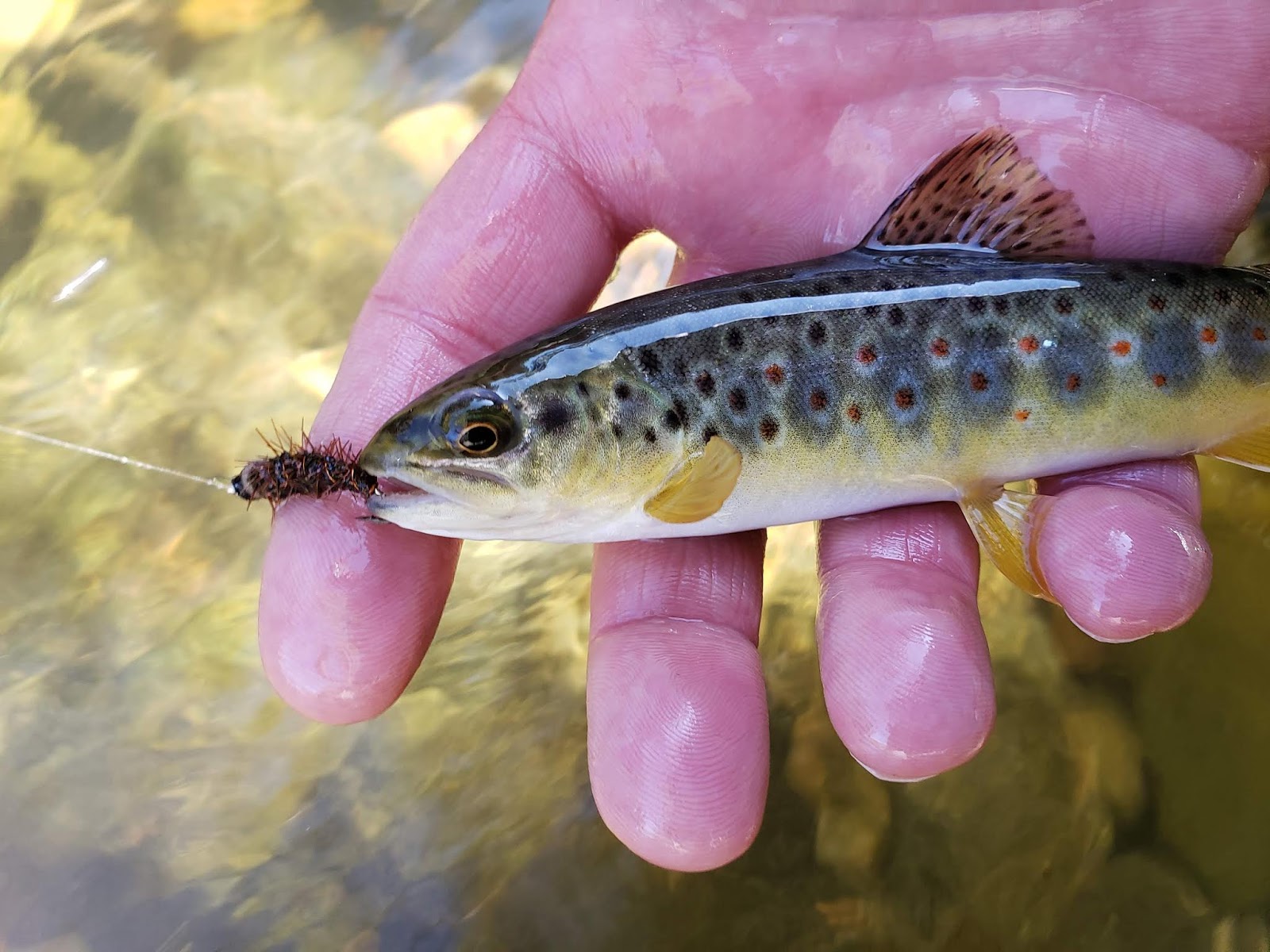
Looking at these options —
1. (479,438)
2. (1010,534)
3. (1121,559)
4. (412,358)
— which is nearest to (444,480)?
(479,438)

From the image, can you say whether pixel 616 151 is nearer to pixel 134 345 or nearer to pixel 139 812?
pixel 134 345

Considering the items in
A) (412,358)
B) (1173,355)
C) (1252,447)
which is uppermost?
(412,358)

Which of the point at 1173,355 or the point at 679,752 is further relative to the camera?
the point at 1173,355

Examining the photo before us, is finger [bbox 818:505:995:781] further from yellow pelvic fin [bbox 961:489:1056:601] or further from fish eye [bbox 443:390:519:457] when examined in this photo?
fish eye [bbox 443:390:519:457]

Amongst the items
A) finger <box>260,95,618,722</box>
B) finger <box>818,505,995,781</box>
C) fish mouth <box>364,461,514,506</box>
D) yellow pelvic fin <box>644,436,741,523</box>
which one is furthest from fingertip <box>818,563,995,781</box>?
finger <box>260,95,618,722</box>

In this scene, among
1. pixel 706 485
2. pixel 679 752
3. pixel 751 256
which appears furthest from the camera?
pixel 751 256

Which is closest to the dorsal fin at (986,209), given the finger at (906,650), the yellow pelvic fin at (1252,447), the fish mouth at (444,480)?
the yellow pelvic fin at (1252,447)

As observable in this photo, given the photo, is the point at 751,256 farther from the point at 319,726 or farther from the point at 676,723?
the point at 319,726

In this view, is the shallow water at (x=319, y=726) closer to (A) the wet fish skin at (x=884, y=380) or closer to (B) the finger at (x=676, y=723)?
(B) the finger at (x=676, y=723)
